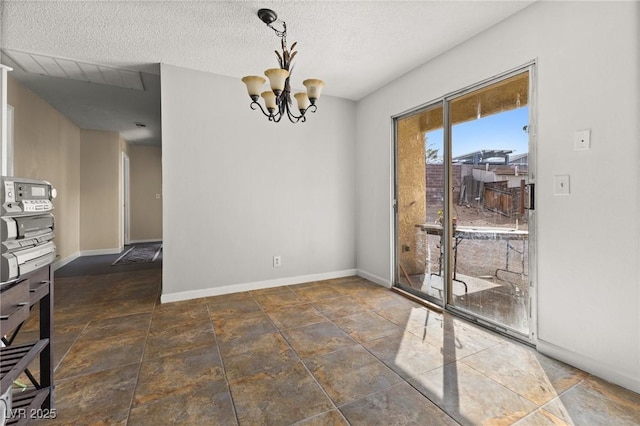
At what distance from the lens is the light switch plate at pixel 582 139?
178 cm

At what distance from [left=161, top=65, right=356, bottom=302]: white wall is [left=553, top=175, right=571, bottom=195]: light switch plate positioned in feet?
8.07

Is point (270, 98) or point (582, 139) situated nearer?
point (582, 139)

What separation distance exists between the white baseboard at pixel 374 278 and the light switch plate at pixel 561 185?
2053mm

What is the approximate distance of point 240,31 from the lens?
96.6 inches

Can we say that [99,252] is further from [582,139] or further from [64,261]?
[582,139]

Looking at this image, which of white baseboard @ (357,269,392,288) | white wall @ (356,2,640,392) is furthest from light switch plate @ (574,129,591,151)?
white baseboard @ (357,269,392,288)

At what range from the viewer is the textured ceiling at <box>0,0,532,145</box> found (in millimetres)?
2135

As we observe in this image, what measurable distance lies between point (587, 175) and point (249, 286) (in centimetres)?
323

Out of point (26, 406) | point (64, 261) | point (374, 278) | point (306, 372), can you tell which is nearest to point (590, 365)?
point (306, 372)

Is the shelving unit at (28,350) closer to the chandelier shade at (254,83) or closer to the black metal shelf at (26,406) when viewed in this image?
the black metal shelf at (26,406)

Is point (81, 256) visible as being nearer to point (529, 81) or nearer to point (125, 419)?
point (125, 419)

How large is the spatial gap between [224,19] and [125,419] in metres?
2.72

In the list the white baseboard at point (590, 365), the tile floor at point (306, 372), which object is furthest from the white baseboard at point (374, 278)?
the white baseboard at point (590, 365)

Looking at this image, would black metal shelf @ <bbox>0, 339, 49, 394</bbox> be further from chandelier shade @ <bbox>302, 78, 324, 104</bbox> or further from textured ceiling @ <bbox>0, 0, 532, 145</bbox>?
textured ceiling @ <bbox>0, 0, 532, 145</bbox>
